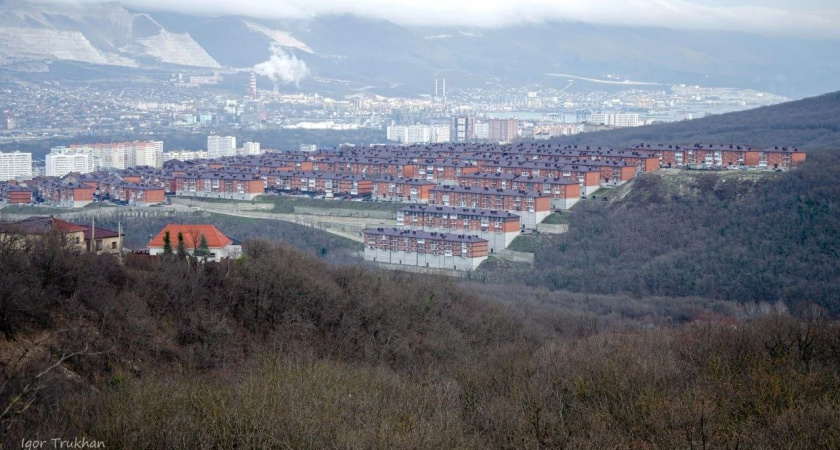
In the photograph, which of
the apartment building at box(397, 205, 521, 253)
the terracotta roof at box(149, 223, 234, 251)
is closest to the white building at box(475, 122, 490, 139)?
the apartment building at box(397, 205, 521, 253)

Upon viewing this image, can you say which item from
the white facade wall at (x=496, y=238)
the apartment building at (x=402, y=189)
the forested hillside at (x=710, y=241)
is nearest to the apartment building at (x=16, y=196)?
the apartment building at (x=402, y=189)

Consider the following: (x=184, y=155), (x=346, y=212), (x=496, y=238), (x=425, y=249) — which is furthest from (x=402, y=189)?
(x=184, y=155)

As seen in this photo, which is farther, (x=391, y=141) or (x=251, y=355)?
(x=391, y=141)

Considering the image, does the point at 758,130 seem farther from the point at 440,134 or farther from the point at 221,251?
the point at 221,251

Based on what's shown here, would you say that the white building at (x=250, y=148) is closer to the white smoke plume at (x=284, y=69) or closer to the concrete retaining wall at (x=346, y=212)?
the concrete retaining wall at (x=346, y=212)

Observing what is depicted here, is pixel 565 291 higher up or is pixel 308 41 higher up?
pixel 308 41

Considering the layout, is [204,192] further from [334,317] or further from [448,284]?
[334,317]

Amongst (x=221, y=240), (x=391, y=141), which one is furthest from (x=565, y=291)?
(x=391, y=141)
